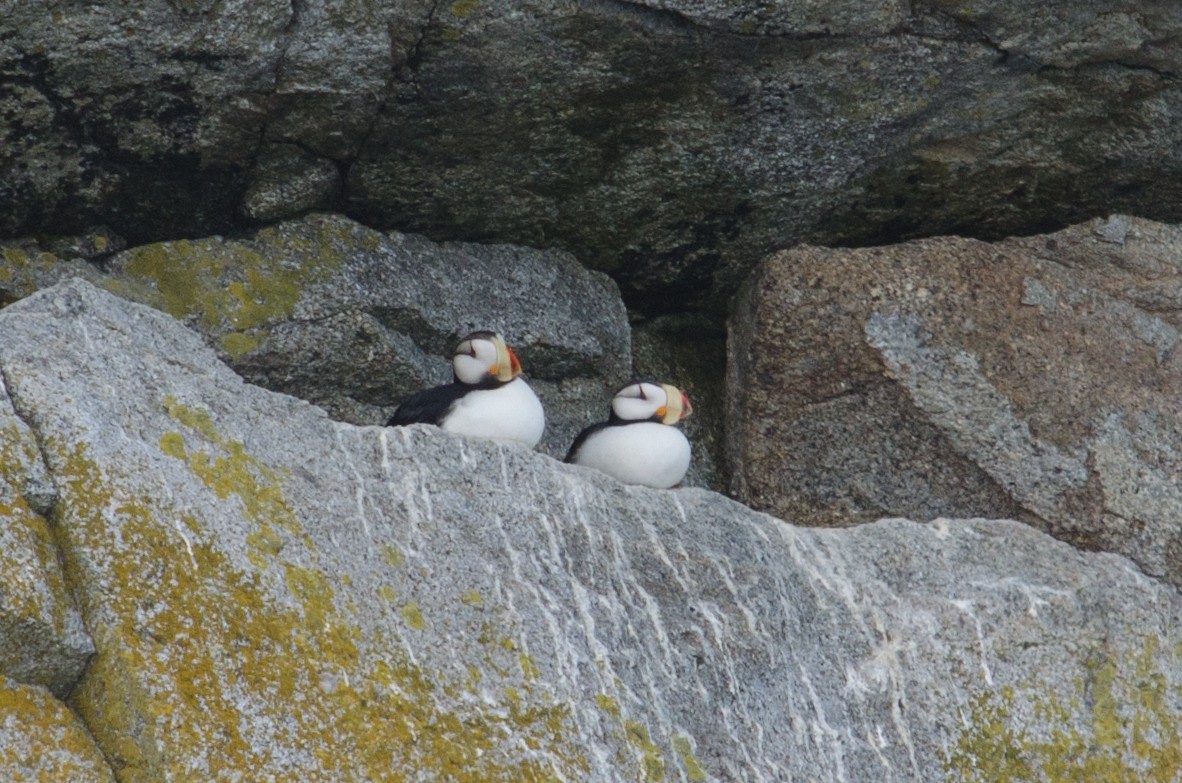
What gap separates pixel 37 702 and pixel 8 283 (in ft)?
7.50

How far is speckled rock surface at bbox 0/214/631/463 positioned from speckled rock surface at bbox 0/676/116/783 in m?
2.24

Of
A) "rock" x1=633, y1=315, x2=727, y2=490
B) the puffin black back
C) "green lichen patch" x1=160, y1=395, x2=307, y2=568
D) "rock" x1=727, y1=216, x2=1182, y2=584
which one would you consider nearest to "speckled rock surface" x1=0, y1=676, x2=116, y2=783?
"green lichen patch" x1=160, y1=395, x2=307, y2=568

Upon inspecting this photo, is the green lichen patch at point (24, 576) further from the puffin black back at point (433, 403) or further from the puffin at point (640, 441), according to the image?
the puffin at point (640, 441)

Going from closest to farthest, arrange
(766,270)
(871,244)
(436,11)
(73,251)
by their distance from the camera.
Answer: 1. (436,11)
2. (73,251)
3. (766,270)
4. (871,244)

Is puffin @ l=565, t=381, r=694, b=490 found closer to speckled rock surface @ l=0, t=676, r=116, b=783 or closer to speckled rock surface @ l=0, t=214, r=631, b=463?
speckled rock surface @ l=0, t=214, r=631, b=463

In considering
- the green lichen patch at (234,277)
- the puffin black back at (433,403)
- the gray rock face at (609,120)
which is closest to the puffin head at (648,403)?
the puffin black back at (433,403)

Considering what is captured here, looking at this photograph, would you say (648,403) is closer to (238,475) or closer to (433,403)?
(433,403)

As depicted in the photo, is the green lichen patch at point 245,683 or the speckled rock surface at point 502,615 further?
the speckled rock surface at point 502,615

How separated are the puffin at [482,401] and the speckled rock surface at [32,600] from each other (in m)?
1.52

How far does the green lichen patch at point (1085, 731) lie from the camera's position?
4555 millimetres

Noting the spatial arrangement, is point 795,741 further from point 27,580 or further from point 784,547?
point 27,580

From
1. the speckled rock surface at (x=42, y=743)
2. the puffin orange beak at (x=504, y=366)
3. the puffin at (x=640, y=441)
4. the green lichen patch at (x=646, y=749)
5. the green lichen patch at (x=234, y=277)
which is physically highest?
the speckled rock surface at (x=42, y=743)

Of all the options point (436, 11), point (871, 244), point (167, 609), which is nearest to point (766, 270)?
point (871, 244)

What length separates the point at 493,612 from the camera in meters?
4.17
